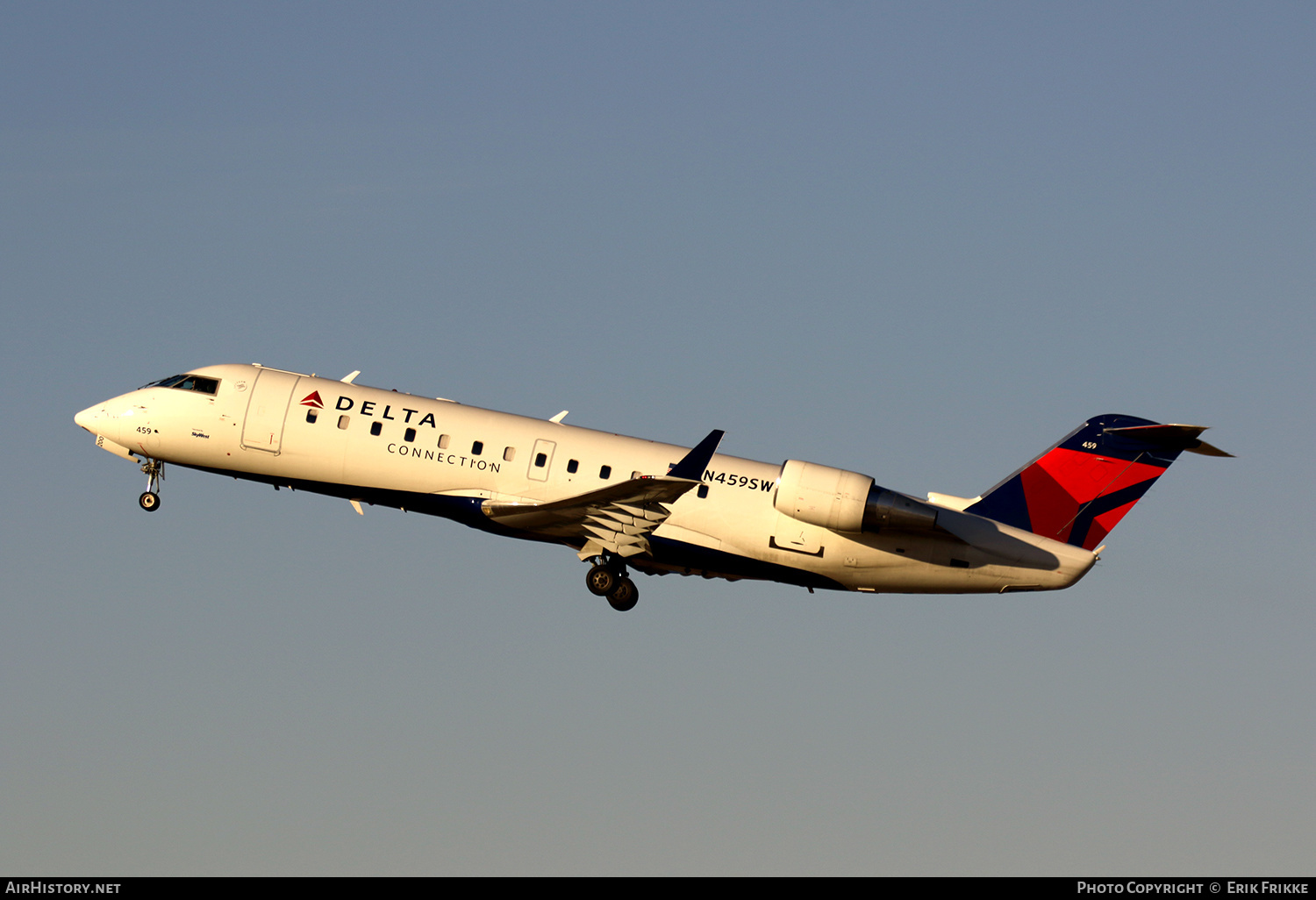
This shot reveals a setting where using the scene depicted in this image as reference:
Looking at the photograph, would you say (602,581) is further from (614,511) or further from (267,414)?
(267,414)

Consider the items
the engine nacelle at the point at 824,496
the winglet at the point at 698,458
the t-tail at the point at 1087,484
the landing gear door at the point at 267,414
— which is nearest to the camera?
the winglet at the point at 698,458

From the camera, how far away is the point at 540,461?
3189 centimetres

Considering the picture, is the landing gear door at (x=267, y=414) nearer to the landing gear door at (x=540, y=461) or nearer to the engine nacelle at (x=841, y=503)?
the landing gear door at (x=540, y=461)

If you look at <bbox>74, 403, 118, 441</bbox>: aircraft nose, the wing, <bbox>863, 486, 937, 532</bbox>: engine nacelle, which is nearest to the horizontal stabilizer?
<bbox>863, 486, 937, 532</bbox>: engine nacelle

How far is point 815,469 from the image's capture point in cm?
3089

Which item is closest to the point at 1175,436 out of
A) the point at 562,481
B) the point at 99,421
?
the point at 562,481

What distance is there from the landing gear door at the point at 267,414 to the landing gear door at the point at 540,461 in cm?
544

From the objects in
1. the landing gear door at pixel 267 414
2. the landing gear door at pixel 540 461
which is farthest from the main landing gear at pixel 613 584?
the landing gear door at pixel 267 414

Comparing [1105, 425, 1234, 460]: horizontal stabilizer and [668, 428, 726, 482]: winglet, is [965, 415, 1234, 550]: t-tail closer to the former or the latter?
[1105, 425, 1234, 460]: horizontal stabilizer

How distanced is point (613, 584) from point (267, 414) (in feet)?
27.1

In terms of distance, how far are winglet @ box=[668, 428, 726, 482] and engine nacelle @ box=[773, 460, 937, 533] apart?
7.80ft

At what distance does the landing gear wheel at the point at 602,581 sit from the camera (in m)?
32.2

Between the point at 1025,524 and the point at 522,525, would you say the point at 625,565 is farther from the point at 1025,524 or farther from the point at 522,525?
the point at 1025,524
